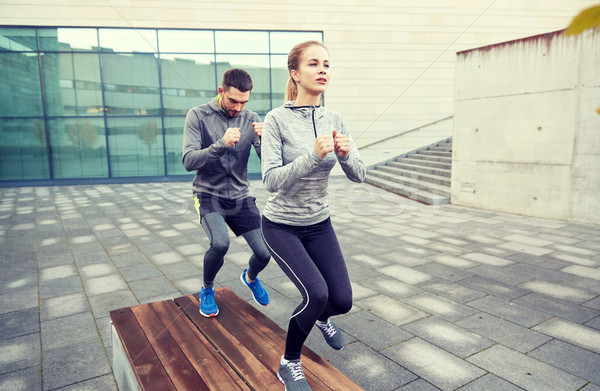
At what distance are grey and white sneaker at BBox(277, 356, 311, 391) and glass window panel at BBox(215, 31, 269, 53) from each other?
14971mm

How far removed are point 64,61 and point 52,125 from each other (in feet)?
7.85

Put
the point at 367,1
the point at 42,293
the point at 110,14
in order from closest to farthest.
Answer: the point at 42,293 → the point at 110,14 → the point at 367,1

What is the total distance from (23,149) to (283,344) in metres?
16.2

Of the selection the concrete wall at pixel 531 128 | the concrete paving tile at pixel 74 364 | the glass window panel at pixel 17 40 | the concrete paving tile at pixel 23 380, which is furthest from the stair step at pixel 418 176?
the glass window panel at pixel 17 40

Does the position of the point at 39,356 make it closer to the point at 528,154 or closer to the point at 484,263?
the point at 484,263

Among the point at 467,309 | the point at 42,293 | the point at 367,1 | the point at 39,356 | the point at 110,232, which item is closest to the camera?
the point at 39,356

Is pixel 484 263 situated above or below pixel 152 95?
below

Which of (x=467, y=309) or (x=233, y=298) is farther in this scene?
(x=467, y=309)

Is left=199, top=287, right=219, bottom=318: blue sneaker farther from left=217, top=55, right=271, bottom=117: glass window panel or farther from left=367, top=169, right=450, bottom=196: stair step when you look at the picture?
left=217, top=55, right=271, bottom=117: glass window panel

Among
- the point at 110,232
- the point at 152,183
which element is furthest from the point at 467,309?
the point at 152,183

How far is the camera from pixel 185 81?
51.4 ft

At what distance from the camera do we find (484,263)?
204 inches

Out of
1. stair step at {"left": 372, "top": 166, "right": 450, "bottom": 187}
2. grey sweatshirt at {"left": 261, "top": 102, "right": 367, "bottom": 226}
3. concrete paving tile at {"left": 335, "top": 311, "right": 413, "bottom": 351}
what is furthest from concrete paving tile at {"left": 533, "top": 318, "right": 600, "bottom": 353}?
stair step at {"left": 372, "top": 166, "right": 450, "bottom": 187}

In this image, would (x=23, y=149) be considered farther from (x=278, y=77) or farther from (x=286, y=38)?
(x=286, y=38)
